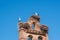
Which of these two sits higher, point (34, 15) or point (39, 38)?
point (34, 15)

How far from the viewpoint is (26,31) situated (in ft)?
190

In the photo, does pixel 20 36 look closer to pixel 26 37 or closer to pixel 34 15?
pixel 26 37

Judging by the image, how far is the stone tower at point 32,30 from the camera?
57806mm

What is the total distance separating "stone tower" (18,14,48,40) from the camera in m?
57.8

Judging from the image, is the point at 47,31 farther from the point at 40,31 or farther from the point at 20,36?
the point at 20,36

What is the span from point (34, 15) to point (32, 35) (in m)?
3.90

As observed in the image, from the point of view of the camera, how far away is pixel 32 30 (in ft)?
192

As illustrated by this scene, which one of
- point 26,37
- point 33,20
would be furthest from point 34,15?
point 26,37

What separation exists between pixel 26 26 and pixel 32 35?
1852mm

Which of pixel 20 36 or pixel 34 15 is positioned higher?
pixel 34 15

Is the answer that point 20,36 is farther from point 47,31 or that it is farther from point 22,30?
point 47,31

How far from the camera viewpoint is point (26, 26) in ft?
192

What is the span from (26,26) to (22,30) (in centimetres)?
113

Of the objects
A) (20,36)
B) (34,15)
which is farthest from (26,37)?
(34,15)
